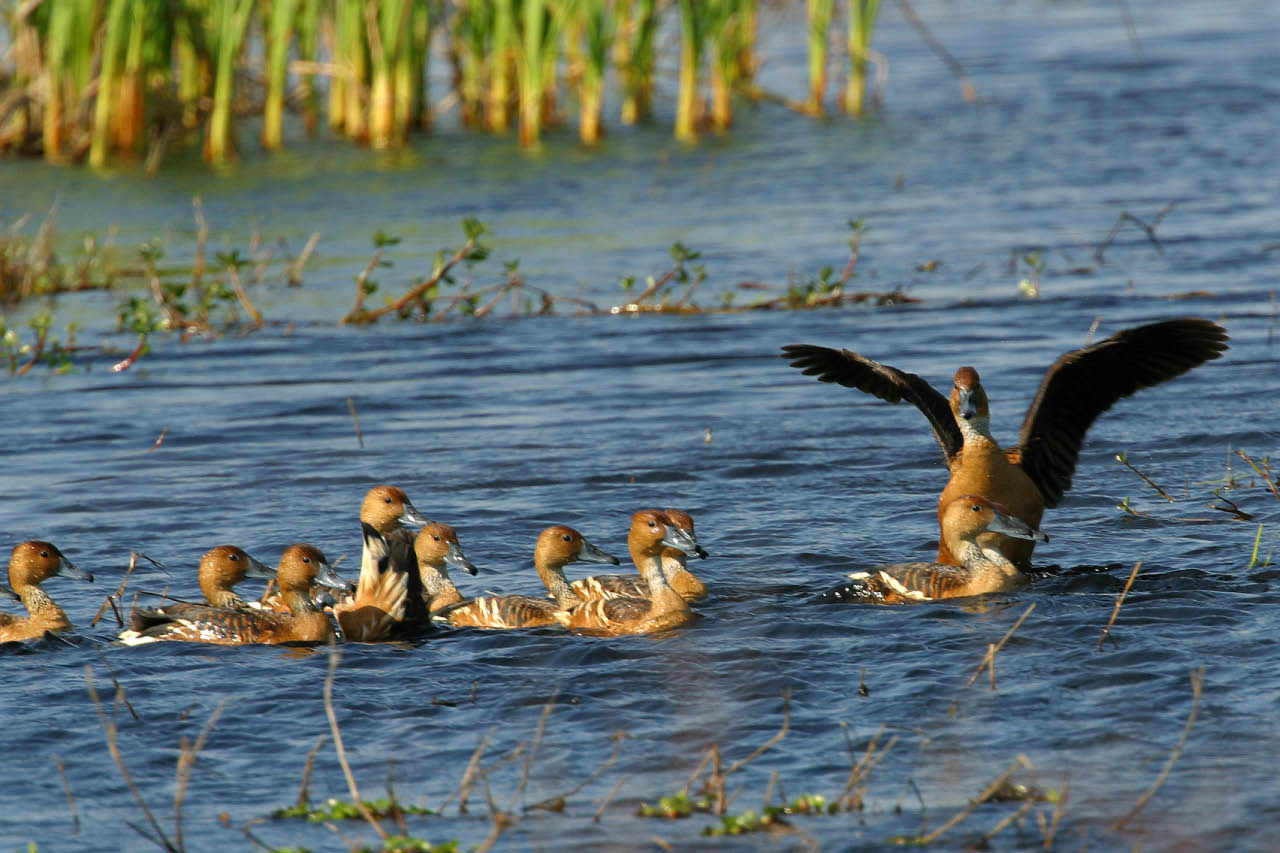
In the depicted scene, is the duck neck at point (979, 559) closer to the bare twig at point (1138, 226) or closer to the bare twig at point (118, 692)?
the bare twig at point (118, 692)

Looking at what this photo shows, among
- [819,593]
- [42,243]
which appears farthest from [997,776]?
[42,243]

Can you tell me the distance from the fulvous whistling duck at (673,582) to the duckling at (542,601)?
0.10 metres

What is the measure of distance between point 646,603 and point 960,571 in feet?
4.54

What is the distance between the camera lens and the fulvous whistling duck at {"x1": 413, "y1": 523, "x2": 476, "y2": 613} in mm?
8469

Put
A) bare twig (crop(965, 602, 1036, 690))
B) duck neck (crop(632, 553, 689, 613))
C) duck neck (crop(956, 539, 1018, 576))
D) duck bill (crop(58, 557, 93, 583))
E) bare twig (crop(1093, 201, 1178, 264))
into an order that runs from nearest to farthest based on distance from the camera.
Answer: bare twig (crop(965, 602, 1036, 690))
duck neck (crop(632, 553, 689, 613))
duck neck (crop(956, 539, 1018, 576))
duck bill (crop(58, 557, 93, 583))
bare twig (crop(1093, 201, 1178, 264))

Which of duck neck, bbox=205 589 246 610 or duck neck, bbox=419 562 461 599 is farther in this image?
duck neck, bbox=419 562 461 599

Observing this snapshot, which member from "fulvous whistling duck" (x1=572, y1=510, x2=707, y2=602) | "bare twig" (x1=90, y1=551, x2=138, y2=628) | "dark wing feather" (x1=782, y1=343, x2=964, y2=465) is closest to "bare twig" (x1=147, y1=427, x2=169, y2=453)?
"bare twig" (x1=90, y1=551, x2=138, y2=628)

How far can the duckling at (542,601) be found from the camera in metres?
7.93

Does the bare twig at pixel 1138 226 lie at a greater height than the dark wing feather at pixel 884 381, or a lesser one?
lesser

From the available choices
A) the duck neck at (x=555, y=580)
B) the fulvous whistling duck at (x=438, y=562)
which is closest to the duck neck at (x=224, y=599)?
the fulvous whistling duck at (x=438, y=562)

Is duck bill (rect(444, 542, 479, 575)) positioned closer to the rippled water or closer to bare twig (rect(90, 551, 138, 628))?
the rippled water

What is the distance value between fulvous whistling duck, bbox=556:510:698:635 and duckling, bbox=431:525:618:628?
0.41 feet

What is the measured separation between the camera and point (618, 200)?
19.4 m

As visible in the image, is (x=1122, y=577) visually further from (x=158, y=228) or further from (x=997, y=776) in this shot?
(x=158, y=228)
